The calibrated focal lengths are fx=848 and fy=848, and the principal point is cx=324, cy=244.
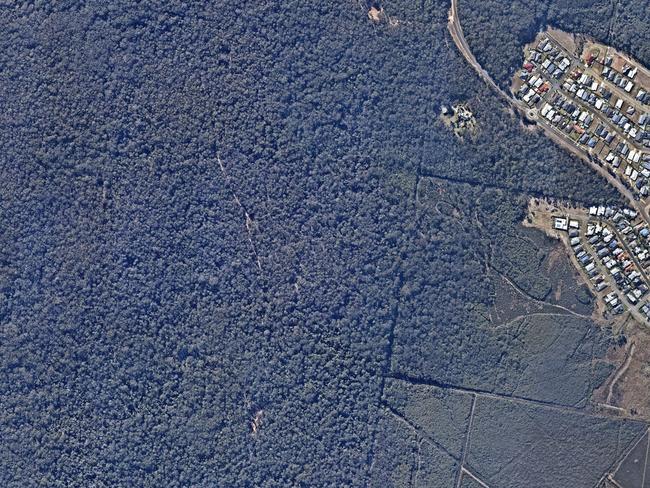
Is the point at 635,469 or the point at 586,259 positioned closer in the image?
the point at 635,469

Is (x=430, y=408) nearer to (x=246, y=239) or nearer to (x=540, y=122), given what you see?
(x=246, y=239)

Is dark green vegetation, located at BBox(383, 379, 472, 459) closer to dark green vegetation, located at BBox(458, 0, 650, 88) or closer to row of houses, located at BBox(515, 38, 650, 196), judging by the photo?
row of houses, located at BBox(515, 38, 650, 196)

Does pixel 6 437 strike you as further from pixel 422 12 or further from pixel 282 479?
pixel 422 12

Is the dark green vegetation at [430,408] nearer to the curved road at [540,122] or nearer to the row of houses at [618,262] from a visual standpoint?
the row of houses at [618,262]

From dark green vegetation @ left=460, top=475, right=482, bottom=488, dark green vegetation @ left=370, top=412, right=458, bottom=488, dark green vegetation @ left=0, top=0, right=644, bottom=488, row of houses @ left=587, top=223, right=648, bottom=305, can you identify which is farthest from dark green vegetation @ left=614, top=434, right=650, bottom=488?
dark green vegetation @ left=370, top=412, right=458, bottom=488

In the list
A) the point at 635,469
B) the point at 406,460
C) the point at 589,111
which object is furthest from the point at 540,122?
the point at 406,460

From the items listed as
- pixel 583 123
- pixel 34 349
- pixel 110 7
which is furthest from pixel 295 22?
pixel 34 349

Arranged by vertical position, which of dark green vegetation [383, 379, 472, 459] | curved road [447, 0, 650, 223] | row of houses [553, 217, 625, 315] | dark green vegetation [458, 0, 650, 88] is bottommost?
dark green vegetation [383, 379, 472, 459]
